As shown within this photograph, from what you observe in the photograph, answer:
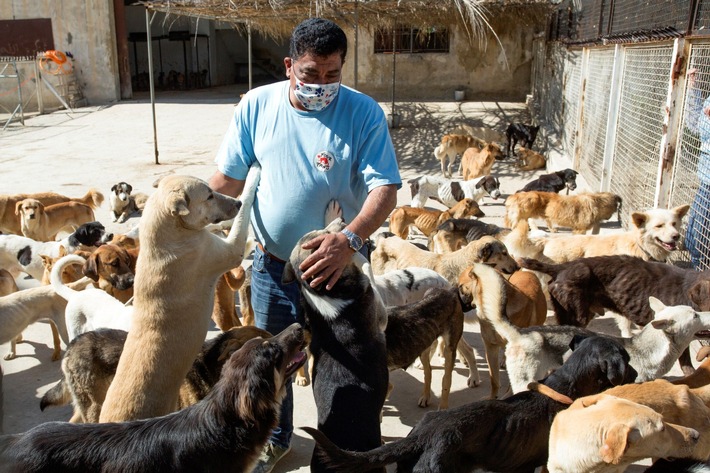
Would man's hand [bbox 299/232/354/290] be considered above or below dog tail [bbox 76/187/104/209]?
above

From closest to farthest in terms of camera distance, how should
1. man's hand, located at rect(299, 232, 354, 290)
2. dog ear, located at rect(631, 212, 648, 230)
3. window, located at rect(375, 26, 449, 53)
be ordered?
man's hand, located at rect(299, 232, 354, 290) < dog ear, located at rect(631, 212, 648, 230) < window, located at rect(375, 26, 449, 53)

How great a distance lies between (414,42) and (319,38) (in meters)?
18.8

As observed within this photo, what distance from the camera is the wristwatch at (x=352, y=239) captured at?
2.66m

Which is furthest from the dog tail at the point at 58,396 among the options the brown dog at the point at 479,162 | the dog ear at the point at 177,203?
the brown dog at the point at 479,162

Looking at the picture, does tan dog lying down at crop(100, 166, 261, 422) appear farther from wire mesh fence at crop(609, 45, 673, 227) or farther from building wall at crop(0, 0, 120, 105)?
building wall at crop(0, 0, 120, 105)

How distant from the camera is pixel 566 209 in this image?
314 inches

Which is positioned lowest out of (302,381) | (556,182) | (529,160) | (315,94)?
(302,381)

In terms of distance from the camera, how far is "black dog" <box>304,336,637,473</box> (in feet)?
8.59

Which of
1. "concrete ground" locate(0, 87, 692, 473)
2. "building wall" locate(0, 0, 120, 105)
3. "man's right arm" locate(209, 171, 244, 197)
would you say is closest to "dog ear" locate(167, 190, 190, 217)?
"man's right arm" locate(209, 171, 244, 197)

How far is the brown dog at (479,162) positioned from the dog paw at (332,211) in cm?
880

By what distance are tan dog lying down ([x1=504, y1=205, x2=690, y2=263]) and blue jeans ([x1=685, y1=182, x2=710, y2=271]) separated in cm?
21

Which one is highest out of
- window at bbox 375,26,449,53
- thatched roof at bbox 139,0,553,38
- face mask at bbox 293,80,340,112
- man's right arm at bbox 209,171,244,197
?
thatched roof at bbox 139,0,553,38

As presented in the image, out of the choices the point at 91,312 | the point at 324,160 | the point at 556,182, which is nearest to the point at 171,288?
the point at 324,160

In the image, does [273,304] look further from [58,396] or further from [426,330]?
[58,396]
